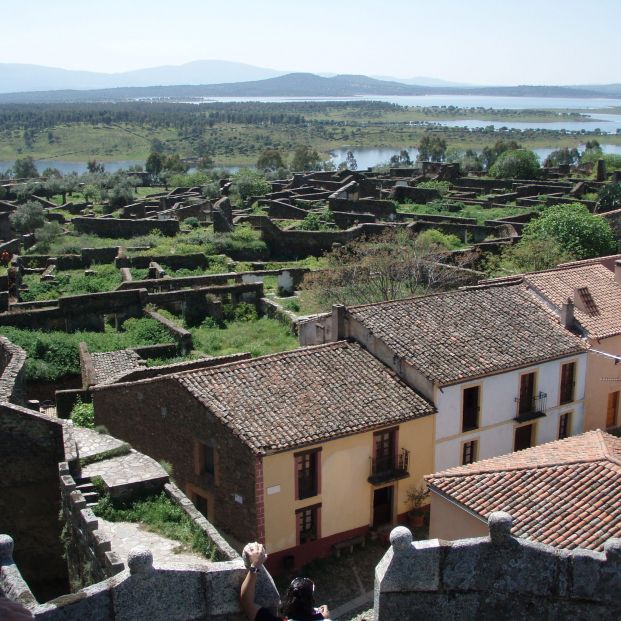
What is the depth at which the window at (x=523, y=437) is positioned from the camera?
65.7ft

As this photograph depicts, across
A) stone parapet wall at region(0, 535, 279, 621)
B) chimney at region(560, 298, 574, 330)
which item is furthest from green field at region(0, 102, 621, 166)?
stone parapet wall at region(0, 535, 279, 621)

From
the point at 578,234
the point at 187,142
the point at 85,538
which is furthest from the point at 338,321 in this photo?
the point at 187,142

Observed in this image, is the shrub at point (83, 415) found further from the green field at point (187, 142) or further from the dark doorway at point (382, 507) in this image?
the green field at point (187, 142)

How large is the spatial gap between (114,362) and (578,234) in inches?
837

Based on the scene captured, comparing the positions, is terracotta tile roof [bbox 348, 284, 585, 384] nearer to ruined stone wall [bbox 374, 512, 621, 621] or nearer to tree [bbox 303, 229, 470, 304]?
tree [bbox 303, 229, 470, 304]

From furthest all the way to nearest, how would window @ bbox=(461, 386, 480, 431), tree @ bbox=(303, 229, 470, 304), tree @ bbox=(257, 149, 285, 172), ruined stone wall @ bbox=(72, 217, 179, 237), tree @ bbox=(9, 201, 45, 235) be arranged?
tree @ bbox=(257, 149, 285, 172), tree @ bbox=(9, 201, 45, 235), ruined stone wall @ bbox=(72, 217, 179, 237), tree @ bbox=(303, 229, 470, 304), window @ bbox=(461, 386, 480, 431)

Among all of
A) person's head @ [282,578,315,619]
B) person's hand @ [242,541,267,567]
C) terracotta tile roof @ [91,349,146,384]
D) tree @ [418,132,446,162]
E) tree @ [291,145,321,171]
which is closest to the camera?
person's hand @ [242,541,267,567]

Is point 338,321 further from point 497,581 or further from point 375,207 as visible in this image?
point 375,207

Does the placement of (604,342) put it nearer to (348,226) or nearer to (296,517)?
(296,517)

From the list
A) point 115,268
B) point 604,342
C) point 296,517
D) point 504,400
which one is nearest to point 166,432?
point 296,517

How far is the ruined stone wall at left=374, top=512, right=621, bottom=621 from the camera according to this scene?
22.2 feet

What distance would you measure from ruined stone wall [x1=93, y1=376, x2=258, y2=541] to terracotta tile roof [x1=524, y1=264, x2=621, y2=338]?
10163 mm

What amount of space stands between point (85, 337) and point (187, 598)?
25.3 meters

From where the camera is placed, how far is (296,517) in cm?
1702
